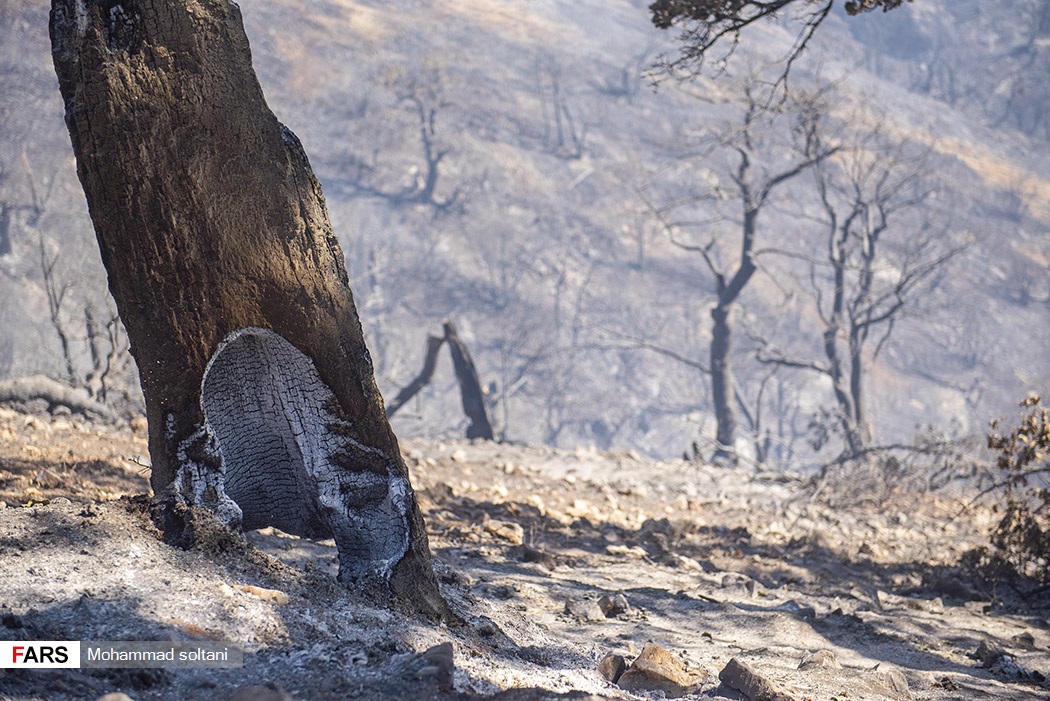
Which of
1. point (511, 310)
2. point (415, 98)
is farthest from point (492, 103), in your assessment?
point (511, 310)

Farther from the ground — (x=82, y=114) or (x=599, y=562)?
(x=82, y=114)

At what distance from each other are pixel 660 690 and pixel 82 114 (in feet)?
8.59

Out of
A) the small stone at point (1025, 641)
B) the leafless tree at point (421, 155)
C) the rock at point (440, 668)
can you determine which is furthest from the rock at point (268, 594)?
the leafless tree at point (421, 155)

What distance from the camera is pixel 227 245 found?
292 centimetres

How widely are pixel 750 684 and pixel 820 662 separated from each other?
0.83m

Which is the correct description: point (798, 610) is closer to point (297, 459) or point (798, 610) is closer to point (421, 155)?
point (297, 459)

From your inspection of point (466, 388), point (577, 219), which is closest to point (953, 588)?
point (466, 388)

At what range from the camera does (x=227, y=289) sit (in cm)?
293

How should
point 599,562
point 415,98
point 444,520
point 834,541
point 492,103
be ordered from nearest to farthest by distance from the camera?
1. point 599,562
2. point 444,520
3. point 834,541
4. point 415,98
5. point 492,103

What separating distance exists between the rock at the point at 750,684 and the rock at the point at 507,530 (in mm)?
2827

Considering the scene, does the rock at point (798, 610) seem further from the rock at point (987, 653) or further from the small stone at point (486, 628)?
the small stone at point (486, 628)

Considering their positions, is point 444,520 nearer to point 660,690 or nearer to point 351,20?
point 660,690

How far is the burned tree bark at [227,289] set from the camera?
110 inches

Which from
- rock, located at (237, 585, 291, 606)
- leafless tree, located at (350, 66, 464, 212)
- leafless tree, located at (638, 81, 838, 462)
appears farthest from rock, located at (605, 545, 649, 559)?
leafless tree, located at (350, 66, 464, 212)
